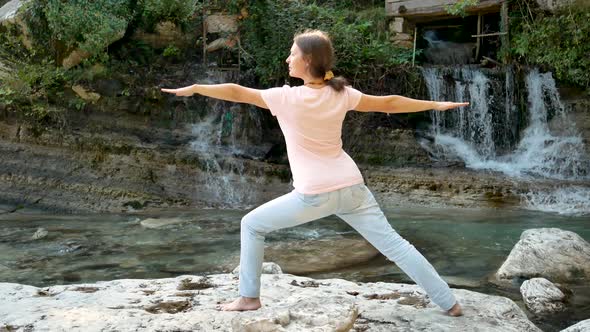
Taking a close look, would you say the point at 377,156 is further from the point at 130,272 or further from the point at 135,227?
the point at 130,272

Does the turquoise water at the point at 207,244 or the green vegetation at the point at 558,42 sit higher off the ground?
the green vegetation at the point at 558,42

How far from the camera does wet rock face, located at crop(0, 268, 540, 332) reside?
299 cm

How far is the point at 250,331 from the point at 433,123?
10.1 meters

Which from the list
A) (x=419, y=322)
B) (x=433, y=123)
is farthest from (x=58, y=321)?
(x=433, y=123)

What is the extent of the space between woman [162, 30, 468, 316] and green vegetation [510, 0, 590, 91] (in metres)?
9.61

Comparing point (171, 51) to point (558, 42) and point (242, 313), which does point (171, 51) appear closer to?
point (558, 42)

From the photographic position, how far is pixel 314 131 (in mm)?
3045

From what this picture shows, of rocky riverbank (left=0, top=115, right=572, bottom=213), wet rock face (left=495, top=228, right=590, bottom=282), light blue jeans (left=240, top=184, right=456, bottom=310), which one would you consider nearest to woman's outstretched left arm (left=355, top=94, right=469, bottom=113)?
light blue jeans (left=240, top=184, right=456, bottom=310)

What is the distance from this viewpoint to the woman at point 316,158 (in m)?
3.03

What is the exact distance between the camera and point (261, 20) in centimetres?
1214

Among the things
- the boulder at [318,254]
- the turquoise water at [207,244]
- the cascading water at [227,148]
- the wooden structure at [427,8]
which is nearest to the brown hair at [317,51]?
the turquoise water at [207,244]

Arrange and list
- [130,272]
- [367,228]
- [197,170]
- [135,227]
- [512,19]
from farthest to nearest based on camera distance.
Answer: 1. [512,19]
2. [197,170]
3. [135,227]
4. [130,272]
5. [367,228]

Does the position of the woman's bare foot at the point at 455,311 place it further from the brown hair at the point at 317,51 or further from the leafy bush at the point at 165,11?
the leafy bush at the point at 165,11

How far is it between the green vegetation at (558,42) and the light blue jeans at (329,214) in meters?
9.72
